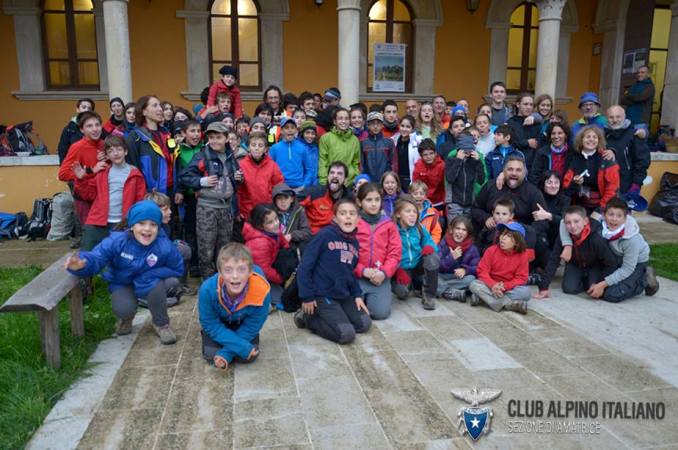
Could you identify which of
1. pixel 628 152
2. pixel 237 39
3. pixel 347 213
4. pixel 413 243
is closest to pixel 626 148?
pixel 628 152

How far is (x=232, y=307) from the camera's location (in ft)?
11.8

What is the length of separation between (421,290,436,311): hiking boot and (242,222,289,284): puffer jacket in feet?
4.15

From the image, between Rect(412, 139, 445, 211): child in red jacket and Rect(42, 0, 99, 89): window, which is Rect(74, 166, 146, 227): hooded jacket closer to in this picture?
Rect(412, 139, 445, 211): child in red jacket

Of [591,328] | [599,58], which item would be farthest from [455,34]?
[591,328]

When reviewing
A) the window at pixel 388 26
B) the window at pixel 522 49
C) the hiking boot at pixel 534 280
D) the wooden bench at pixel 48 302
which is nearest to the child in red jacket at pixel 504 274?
the hiking boot at pixel 534 280

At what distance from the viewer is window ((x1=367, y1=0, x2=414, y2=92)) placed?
11633 mm

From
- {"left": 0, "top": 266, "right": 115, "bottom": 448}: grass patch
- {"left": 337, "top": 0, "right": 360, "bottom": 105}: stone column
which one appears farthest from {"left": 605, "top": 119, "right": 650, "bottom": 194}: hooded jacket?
{"left": 0, "top": 266, "right": 115, "bottom": 448}: grass patch

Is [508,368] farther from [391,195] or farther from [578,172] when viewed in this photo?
[578,172]

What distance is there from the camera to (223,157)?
5.32 metres

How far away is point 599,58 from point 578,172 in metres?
8.14

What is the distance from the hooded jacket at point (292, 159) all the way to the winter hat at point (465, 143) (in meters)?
1.60

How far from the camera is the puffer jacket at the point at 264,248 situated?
4816mm

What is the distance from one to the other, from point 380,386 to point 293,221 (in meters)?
2.24

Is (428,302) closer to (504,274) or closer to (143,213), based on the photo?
(504,274)
